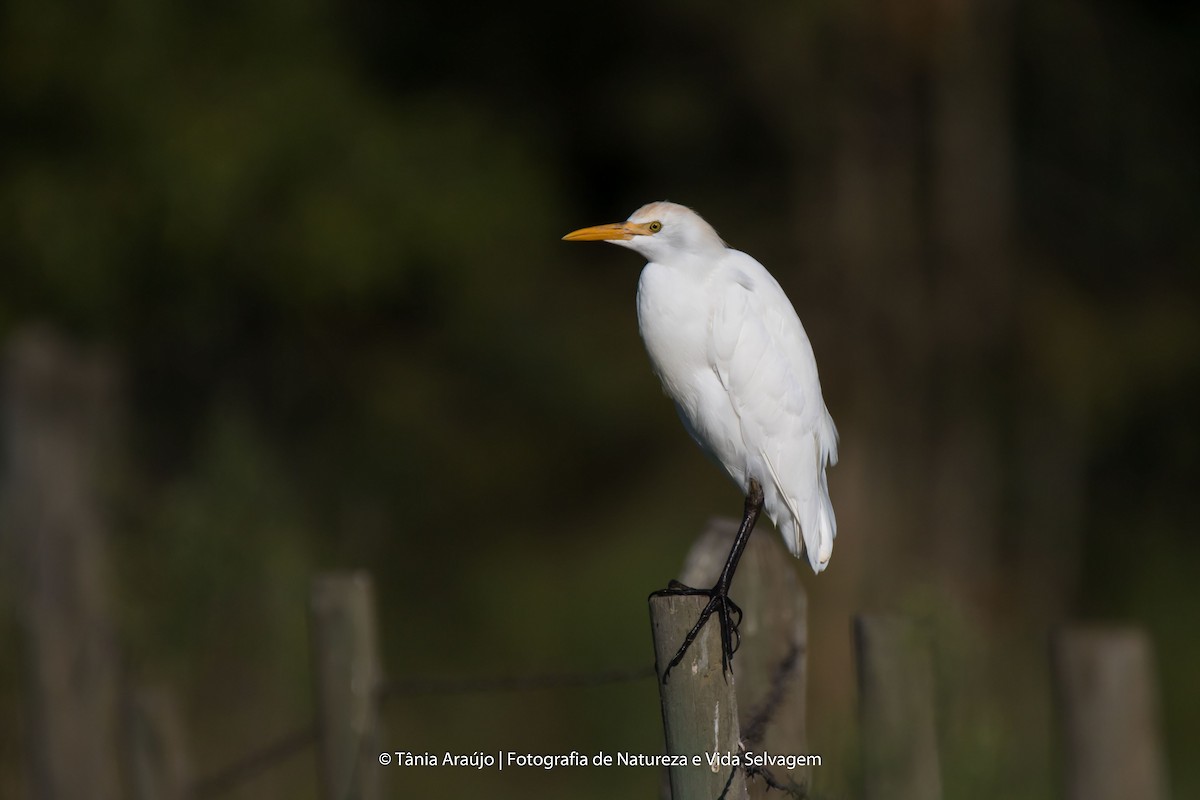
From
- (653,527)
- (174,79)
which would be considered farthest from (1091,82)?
(174,79)

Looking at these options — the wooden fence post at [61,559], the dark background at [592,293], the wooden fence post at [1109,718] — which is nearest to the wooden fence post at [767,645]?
the wooden fence post at [1109,718]

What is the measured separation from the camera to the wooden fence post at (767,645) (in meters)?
1.96

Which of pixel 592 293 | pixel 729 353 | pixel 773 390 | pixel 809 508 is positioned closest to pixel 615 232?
pixel 729 353

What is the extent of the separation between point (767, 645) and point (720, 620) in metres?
0.37

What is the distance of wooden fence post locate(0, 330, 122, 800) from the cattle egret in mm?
1419

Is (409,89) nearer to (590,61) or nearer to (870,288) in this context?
(590,61)

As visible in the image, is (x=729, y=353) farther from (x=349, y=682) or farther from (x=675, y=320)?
(x=349, y=682)

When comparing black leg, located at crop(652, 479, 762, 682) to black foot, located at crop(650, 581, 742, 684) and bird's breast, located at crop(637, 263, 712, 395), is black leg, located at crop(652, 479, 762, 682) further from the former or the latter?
bird's breast, located at crop(637, 263, 712, 395)

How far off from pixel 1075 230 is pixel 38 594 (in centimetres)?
550

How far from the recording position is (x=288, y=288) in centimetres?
567

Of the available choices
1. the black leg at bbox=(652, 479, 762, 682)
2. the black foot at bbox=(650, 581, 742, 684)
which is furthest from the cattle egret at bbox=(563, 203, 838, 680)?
the black foot at bbox=(650, 581, 742, 684)

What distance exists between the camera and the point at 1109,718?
1822 mm

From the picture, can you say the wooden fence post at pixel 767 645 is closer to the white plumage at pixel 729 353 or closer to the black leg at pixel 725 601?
the black leg at pixel 725 601

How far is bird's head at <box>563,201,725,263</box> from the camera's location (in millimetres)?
2186
